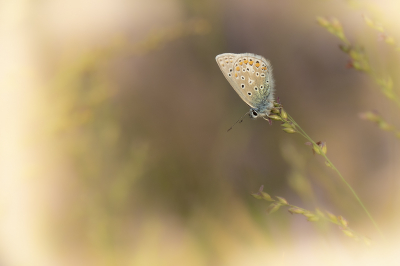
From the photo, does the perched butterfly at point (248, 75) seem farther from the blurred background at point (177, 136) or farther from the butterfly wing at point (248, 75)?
the blurred background at point (177, 136)

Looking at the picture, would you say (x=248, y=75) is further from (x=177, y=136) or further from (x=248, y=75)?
(x=177, y=136)

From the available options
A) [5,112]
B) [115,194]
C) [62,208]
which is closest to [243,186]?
[115,194]

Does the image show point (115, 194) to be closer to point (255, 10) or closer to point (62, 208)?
point (62, 208)

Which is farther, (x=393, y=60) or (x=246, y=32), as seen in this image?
(x=246, y=32)

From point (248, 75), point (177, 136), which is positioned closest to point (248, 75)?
point (248, 75)

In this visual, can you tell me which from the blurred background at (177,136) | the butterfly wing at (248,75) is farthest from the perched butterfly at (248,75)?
the blurred background at (177,136)

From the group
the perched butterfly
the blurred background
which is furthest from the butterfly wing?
the blurred background

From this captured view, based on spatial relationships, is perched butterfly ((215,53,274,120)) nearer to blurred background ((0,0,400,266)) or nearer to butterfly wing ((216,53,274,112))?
butterfly wing ((216,53,274,112))
